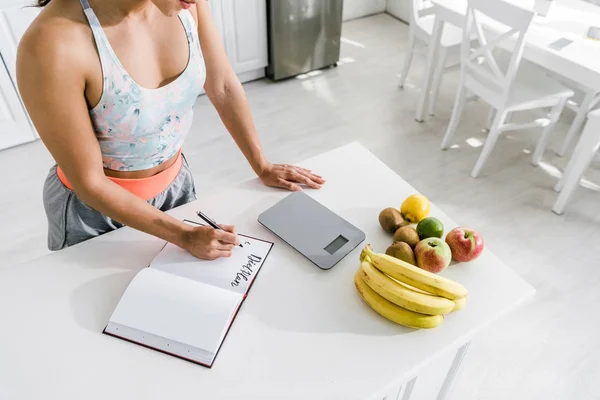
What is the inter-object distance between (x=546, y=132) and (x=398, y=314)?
212cm

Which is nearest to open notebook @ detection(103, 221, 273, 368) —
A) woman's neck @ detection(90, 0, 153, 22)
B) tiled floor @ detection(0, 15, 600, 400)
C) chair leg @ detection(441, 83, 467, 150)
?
woman's neck @ detection(90, 0, 153, 22)

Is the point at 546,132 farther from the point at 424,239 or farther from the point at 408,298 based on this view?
the point at 408,298

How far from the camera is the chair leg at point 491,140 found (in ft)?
7.98

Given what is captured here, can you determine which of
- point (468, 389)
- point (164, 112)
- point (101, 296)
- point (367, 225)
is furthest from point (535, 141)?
point (101, 296)

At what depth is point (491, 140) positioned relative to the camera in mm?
2523

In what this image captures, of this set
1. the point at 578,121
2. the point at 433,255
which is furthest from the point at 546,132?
the point at 433,255

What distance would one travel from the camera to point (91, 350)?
2.94 ft

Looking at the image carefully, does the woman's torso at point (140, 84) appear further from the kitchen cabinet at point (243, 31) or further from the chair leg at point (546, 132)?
the chair leg at point (546, 132)

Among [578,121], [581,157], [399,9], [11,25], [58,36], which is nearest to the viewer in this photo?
[58,36]

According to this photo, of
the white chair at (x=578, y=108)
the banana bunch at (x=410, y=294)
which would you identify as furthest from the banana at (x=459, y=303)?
the white chair at (x=578, y=108)

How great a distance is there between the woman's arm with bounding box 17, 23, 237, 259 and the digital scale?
5.4 inches

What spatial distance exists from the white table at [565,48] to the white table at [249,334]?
1407mm

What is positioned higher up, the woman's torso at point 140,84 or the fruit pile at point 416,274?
the woman's torso at point 140,84

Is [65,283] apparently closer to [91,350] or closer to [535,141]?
[91,350]
